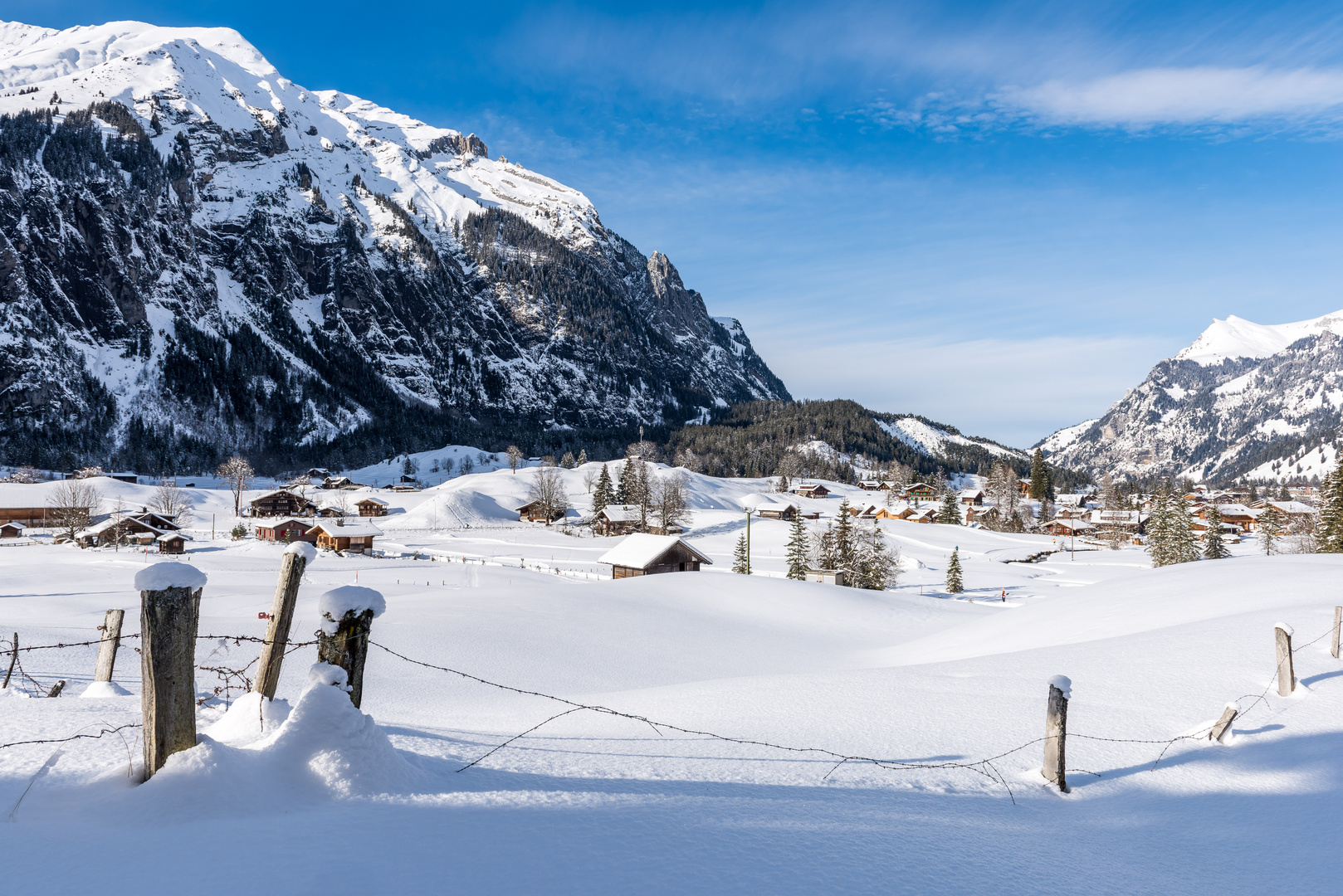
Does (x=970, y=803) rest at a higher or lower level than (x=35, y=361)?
lower

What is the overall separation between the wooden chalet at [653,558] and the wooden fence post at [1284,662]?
35677mm

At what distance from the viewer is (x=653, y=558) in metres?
44.4

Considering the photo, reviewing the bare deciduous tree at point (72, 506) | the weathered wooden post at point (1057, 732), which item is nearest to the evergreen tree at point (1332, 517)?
the weathered wooden post at point (1057, 732)

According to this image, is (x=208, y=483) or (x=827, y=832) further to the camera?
(x=208, y=483)

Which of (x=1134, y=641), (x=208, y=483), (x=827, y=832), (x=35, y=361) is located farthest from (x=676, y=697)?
(x=35, y=361)

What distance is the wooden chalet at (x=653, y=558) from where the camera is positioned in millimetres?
44688

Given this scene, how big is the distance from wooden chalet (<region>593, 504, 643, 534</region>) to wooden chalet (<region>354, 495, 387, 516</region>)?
32.7 m

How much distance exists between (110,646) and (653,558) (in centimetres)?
3641

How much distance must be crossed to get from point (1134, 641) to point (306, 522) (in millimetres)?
70744

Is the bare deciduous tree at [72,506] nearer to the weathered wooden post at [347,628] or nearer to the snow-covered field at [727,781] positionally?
the snow-covered field at [727,781]

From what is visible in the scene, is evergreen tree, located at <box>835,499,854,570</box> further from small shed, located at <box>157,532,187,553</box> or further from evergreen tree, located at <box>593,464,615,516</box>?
small shed, located at <box>157,532,187,553</box>

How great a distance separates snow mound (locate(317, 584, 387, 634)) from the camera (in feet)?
16.8

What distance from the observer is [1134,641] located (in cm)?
1334

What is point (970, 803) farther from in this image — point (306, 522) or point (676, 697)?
point (306, 522)
